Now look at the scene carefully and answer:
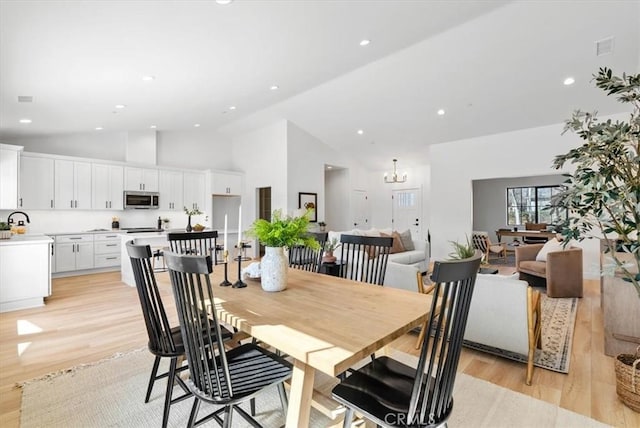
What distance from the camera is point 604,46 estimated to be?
4180 mm

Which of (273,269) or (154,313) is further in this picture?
(273,269)

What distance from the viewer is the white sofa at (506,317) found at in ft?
7.72

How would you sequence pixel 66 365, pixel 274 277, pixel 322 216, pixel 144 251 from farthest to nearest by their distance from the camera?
pixel 322 216 → pixel 66 365 → pixel 274 277 → pixel 144 251

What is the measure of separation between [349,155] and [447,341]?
27.9ft

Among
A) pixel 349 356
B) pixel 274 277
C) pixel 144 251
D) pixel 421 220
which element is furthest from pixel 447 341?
pixel 421 220

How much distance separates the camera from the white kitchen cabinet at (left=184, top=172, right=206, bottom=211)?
784cm

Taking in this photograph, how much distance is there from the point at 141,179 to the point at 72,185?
4.14ft

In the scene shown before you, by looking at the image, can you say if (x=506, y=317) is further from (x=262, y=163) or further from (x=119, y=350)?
(x=262, y=163)

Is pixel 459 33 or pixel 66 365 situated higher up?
pixel 459 33

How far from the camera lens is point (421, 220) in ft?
30.0

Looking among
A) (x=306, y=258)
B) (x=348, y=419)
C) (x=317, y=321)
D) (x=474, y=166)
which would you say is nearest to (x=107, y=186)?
(x=306, y=258)

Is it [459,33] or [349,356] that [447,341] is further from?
[459,33]

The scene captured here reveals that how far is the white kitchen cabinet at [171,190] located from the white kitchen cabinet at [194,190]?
13 cm

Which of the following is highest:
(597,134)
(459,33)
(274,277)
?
(459,33)
